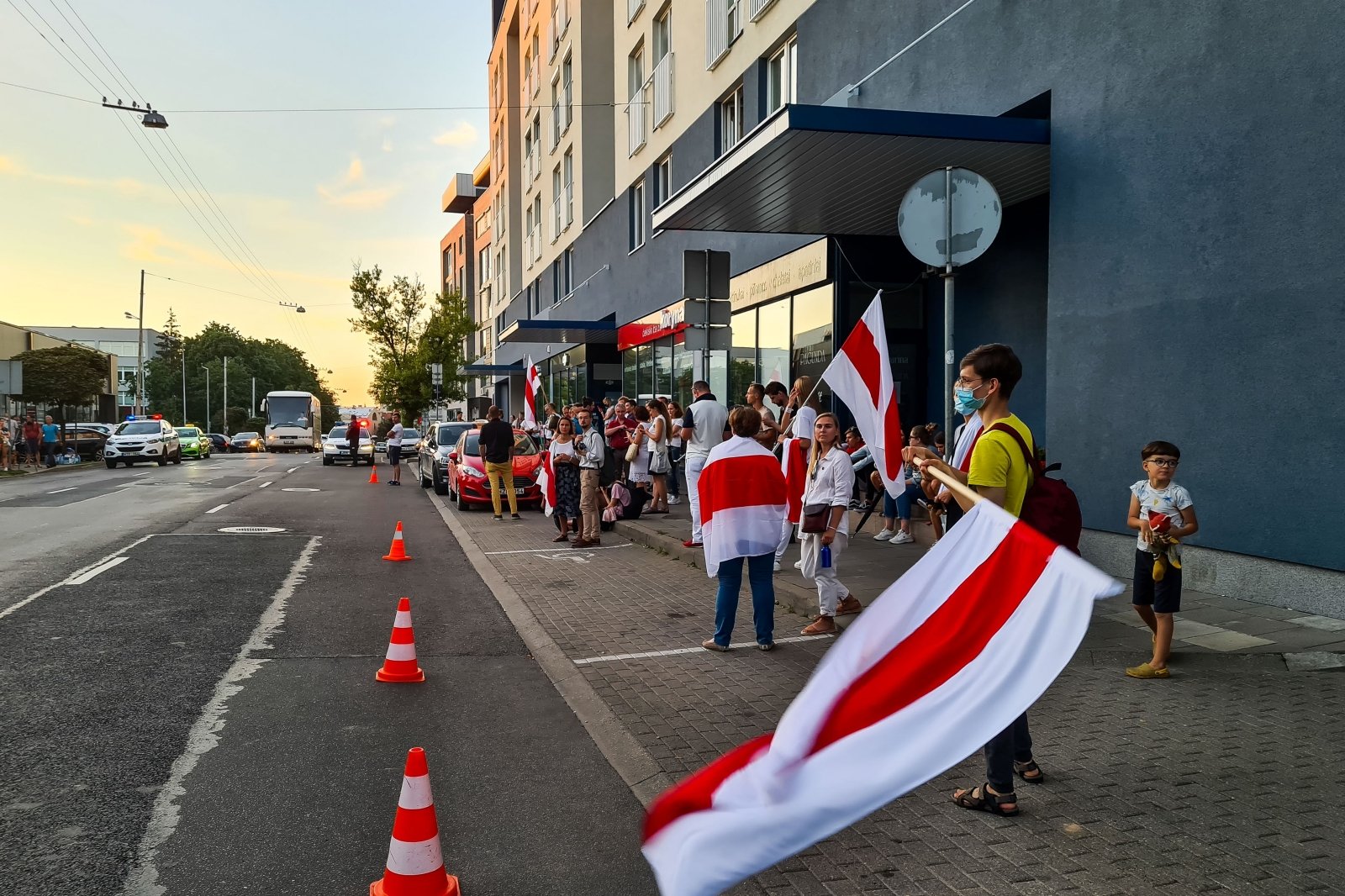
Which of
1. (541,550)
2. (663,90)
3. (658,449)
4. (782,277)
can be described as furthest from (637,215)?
(541,550)

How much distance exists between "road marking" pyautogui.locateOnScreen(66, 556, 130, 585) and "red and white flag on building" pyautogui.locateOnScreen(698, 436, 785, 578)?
20.9 ft

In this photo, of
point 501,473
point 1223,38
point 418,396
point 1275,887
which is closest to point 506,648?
point 1275,887

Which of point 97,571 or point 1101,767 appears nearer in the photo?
point 1101,767

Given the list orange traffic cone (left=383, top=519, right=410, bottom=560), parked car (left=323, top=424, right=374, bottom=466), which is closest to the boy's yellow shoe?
orange traffic cone (left=383, top=519, right=410, bottom=560)

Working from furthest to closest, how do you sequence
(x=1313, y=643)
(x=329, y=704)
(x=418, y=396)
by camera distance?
(x=418, y=396) → (x=1313, y=643) → (x=329, y=704)

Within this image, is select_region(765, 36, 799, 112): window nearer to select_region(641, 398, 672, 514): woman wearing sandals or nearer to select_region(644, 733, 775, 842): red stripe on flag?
select_region(641, 398, 672, 514): woman wearing sandals

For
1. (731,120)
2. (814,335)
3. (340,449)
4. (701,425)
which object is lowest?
(340,449)

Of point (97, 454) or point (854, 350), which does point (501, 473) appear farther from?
point (97, 454)

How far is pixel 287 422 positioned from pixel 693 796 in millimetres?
56094

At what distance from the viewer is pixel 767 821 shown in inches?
93.7

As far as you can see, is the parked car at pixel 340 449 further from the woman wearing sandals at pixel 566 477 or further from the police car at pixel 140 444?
the woman wearing sandals at pixel 566 477

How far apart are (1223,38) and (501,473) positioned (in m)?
12.0

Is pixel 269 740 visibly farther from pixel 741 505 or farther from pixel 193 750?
pixel 741 505

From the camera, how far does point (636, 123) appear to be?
23.4 m
